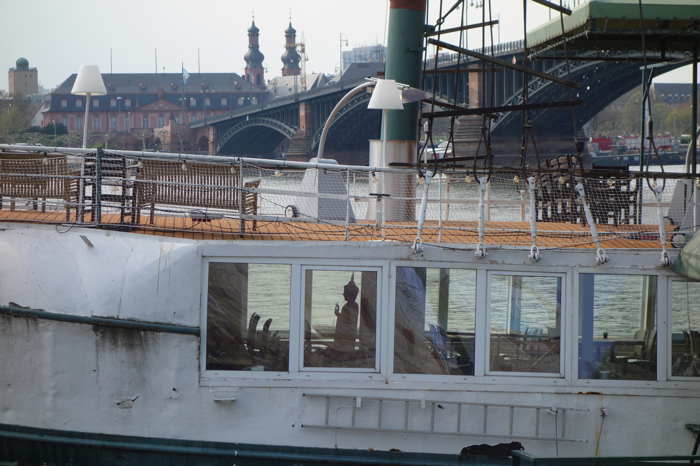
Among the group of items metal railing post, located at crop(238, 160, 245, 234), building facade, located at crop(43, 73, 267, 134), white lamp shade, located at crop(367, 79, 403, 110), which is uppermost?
building facade, located at crop(43, 73, 267, 134)

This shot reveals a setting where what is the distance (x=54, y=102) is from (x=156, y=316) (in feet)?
447

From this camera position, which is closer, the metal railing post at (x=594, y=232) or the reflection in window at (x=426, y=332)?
the metal railing post at (x=594, y=232)

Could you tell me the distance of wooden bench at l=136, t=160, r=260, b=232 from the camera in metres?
8.77

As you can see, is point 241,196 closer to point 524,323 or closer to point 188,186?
point 188,186

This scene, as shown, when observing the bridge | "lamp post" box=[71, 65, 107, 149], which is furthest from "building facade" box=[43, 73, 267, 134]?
"lamp post" box=[71, 65, 107, 149]

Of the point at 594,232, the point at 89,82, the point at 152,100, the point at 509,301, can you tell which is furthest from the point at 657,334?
the point at 152,100

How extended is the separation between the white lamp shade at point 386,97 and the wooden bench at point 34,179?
3189 millimetres

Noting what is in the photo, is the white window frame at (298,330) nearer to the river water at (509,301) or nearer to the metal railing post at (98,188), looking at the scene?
the river water at (509,301)

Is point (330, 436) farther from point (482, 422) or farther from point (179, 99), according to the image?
point (179, 99)

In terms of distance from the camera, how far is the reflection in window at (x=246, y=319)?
26.6ft

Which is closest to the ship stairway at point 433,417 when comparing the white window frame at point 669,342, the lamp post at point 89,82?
the white window frame at point 669,342

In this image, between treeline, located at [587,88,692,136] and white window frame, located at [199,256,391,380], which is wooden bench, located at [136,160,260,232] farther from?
treeline, located at [587,88,692,136]

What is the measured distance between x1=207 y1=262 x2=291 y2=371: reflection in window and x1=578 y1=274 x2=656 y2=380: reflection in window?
2.34m

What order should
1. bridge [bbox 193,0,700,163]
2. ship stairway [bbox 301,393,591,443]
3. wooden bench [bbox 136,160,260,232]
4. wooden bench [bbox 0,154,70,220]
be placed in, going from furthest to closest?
bridge [bbox 193,0,700,163] < wooden bench [bbox 0,154,70,220] < wooden bench [bbox 136,160,260,232] < ship stairway [bbox 301,393,591,443]
